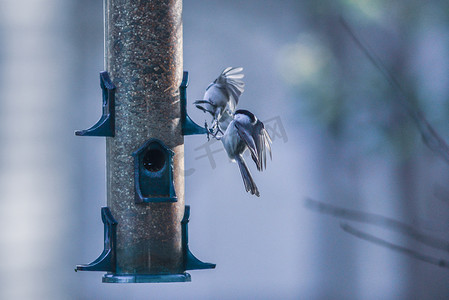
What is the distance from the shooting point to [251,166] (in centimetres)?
944

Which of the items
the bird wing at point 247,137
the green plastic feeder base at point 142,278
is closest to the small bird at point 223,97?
the bird wing at point 247,137

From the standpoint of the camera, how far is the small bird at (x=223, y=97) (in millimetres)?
4730

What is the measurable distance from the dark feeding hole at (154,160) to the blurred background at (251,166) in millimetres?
3970

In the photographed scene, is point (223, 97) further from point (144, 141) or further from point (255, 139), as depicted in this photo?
point (144, 141)

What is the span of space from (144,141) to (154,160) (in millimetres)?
158

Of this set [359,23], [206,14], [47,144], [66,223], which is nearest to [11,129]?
[47,144]

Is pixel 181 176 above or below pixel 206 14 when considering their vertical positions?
below

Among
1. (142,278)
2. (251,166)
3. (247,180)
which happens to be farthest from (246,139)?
(251,166)

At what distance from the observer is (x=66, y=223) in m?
9.95

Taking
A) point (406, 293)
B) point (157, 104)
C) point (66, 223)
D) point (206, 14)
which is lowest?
point (406, 293)

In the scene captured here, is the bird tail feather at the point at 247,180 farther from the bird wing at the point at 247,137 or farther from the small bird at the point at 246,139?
the bird wing at the point at 247,137

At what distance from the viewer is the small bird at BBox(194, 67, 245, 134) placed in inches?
186

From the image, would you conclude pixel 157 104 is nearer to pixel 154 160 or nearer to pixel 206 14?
pixel 154 160

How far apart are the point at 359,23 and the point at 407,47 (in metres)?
1.04
